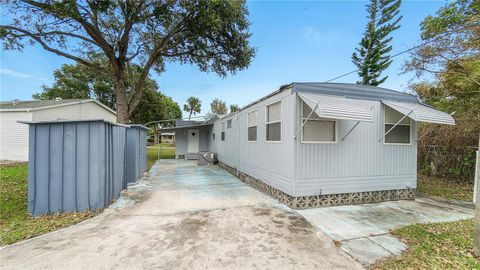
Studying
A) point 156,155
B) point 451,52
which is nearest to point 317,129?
point 451,52

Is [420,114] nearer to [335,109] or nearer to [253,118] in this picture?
[335,109]

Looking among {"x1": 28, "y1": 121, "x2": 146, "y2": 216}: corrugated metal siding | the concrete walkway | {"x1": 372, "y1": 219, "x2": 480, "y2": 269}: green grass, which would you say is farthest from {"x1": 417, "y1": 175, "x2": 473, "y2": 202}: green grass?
{"x1": 28, "y1": 121, "x2": 146, "y2": 216}: corrugated metal siding

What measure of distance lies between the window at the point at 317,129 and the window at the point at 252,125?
224 centimetres

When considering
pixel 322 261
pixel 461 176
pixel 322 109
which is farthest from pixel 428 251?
pixel 461 176

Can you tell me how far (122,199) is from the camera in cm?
546

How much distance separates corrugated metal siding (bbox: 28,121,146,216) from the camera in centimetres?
425

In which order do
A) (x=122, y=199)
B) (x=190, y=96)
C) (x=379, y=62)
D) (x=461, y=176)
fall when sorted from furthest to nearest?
(x=190, y=96)
(x=379, y=62)
(x=461, y=176)
(x=122, y=199)

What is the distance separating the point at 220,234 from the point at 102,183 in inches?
107

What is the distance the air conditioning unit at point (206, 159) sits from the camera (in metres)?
12.9

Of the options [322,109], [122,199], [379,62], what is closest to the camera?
[322,109]

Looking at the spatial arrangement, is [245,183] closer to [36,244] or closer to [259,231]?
[259,231]

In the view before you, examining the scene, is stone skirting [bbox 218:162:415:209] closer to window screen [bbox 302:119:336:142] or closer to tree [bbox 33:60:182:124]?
window screen [bbox 302:119:336:142]

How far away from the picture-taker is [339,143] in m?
5.15

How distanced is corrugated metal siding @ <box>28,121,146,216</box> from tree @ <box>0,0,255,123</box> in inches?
234
